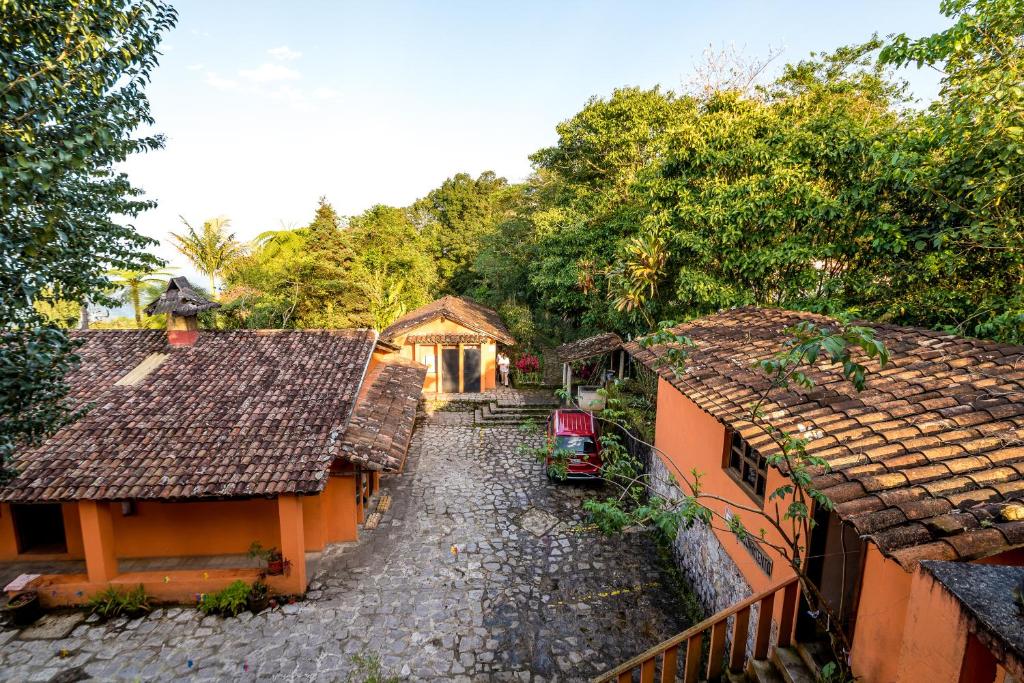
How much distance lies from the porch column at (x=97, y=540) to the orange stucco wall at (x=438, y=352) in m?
14.4

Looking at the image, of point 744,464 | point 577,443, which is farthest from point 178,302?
point 744,464

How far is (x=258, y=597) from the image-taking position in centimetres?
969

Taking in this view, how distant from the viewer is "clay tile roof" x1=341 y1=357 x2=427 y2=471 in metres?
10.7

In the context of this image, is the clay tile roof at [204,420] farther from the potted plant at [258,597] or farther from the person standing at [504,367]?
the person standing at [504,367]

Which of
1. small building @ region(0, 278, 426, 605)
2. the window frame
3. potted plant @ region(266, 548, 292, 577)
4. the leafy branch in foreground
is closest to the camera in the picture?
the leafy branch in foreground

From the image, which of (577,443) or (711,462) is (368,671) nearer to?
(711,462)

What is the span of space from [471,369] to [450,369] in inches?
42.5

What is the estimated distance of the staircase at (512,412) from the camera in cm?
2088

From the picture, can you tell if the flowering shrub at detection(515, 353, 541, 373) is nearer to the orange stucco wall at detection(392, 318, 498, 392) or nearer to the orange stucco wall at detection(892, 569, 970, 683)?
the orange stucco wall at detection(392, 318, 498, 392)

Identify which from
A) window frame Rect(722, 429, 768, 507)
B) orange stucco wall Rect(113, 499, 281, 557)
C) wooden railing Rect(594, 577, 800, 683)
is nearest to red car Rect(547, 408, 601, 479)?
window frame Rect(722, 429, 768, 507)

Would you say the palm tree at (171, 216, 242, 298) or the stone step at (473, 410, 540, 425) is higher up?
the palm tree at (171, 216, 242, 298)

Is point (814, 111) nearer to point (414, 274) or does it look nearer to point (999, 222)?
point (999, 222)

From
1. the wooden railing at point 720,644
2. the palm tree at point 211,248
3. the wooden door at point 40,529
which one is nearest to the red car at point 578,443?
the wooden railing at point 720,644

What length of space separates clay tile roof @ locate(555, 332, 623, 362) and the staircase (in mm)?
2430
